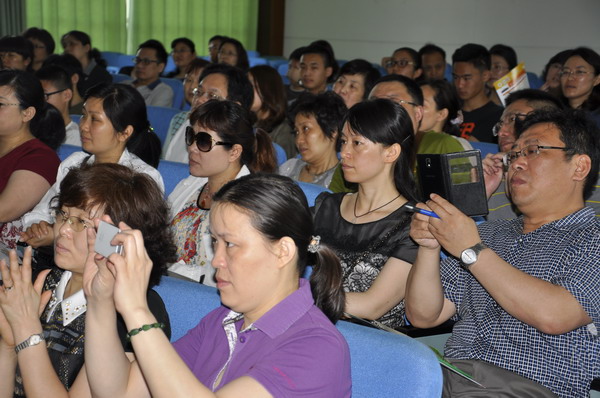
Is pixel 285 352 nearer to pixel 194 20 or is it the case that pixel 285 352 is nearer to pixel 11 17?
pixel 11 17

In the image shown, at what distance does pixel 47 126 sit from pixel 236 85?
109 cm

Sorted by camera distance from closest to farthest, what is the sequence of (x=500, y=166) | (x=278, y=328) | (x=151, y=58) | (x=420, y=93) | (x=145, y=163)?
1. (x=278, y=328)
2. (x=500, y=166)
3. (x=145, y=163)
4. (x=420, y=93)
5. (x=151, y=58)

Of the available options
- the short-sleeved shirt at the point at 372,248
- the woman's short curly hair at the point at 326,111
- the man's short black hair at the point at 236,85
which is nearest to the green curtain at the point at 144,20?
the man's short black hair at the point at 236,85

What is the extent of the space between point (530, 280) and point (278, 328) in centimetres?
76

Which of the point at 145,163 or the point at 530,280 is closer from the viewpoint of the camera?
the point at 530,280

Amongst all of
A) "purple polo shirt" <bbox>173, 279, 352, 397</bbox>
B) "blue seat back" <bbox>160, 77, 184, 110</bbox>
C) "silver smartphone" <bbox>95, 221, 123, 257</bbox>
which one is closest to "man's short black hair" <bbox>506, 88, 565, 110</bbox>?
"purple polo shirt" <bbox>173, 279, 352, 397</bbox>

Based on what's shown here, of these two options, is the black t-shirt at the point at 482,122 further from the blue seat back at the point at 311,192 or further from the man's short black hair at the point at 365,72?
the blue seat back at the point at 311,192

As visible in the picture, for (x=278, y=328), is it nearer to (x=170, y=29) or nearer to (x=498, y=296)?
(x=498, y=296)

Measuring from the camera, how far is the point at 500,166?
2.74 meters

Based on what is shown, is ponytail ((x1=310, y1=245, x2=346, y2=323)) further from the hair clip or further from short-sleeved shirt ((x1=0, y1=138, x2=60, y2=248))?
short-sleeved shirt ((x1=0, y1=138, x2=60, y2=248))

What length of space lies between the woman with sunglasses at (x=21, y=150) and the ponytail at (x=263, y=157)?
3.02ft

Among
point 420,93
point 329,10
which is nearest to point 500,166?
point 420,93

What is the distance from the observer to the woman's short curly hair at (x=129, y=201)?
5.82 feet

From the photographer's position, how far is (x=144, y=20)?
10.4m
